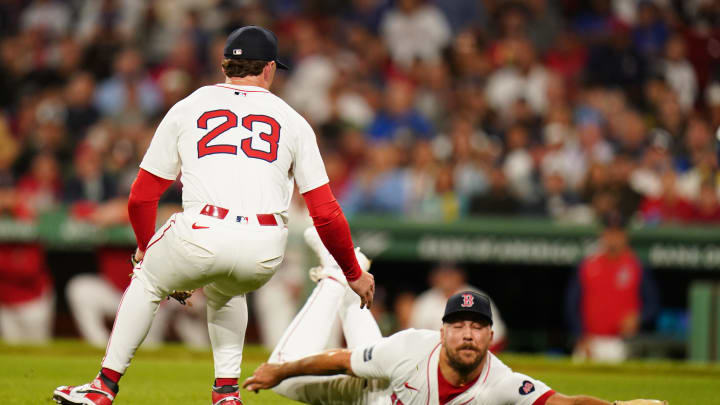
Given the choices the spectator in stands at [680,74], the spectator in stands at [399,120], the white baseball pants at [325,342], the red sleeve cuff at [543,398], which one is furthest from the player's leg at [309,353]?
the spectator in stands at [680,74]

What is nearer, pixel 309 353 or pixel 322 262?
pixel 309 353

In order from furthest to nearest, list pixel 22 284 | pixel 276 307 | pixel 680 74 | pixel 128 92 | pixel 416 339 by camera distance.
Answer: pixel 128 92 → pixel 680 74 → pixel 22 284 → pixel 276 307 → pixel 416 339

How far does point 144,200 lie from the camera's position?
197 inches

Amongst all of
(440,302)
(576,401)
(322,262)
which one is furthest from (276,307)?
(576,401)

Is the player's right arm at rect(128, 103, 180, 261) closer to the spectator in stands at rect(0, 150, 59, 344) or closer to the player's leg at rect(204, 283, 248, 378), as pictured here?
the player's leg at rect(204, 283, 248, 378)

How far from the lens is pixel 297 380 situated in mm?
5875

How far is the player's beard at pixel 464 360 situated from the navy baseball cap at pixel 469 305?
158 millimetres

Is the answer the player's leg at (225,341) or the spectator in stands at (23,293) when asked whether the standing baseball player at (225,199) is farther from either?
the spectator in stands at (23,293)

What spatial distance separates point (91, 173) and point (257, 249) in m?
7.80

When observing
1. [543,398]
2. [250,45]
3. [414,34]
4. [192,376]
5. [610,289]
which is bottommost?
A: [192,376]

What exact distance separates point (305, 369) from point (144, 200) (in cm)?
115

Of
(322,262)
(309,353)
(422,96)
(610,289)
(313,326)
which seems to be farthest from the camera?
(422,96)

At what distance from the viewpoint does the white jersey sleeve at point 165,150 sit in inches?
193

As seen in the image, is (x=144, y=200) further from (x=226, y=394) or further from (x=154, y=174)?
(x=226, y=394)
